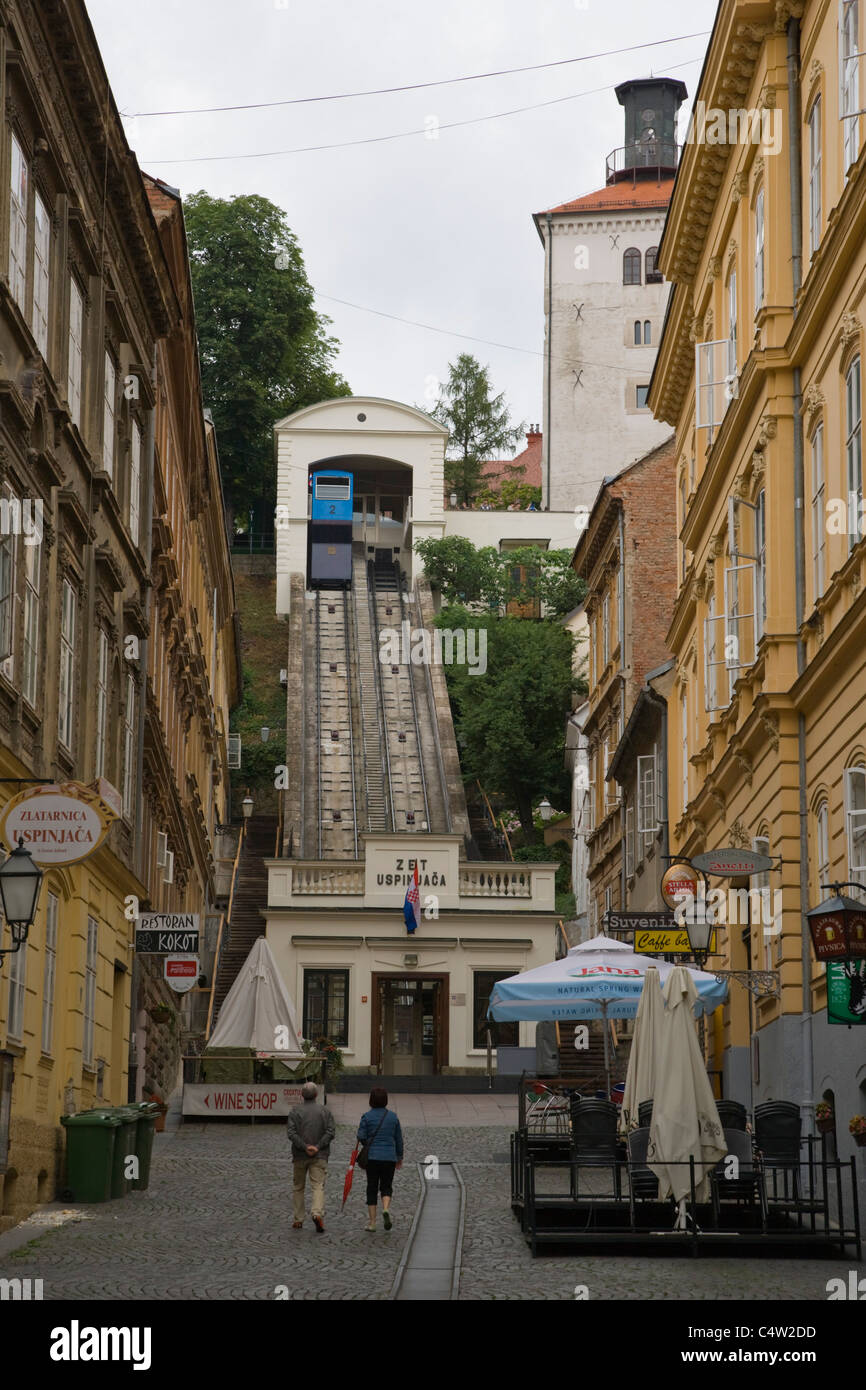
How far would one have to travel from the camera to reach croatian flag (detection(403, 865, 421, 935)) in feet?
138

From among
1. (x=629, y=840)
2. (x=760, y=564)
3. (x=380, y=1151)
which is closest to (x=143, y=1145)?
(x=380, y=1151)

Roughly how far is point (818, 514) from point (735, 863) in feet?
12.4

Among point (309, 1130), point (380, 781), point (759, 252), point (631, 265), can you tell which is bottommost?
point (309, 1130)

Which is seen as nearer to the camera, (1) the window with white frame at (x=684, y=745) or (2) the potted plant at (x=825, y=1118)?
(2) the potted plant at (x=825, y=1118)

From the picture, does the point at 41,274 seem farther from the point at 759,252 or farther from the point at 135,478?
the point at 759,252

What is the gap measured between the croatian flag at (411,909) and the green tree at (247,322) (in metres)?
43.6

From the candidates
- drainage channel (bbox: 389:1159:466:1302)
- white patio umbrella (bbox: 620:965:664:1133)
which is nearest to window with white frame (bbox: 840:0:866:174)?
white patio umbrella (bbox: 620:965:664:1133)

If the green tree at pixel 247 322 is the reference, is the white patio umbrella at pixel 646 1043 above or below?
below

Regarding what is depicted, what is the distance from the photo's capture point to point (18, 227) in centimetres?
1783

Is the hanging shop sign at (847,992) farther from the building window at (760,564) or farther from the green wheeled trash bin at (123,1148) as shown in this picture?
the green wheeled trash bin at (123,1148)

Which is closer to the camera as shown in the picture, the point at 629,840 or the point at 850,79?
the point at 850,79

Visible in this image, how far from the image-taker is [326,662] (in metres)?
68.4

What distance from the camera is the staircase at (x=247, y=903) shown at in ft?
143

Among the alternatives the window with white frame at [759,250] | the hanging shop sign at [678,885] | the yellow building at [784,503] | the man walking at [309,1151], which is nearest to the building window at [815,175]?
the yellow building at [784,503]
